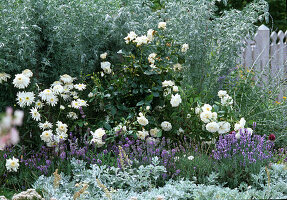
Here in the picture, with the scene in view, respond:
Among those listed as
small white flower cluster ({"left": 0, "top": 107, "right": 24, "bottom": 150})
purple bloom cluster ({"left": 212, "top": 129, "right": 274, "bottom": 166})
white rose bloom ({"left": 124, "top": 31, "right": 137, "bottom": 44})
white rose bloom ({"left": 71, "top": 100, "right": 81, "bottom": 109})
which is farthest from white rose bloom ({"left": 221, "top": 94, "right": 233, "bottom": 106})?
small white flower cluster ({"left": 0, "top": 107, "right": 24, "bottom": 150})

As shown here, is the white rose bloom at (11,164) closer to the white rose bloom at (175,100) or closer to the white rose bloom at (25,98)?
the white rose bloom at (25,98)

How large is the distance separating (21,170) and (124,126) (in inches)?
45.7

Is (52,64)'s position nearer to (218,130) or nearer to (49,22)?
(49,22)

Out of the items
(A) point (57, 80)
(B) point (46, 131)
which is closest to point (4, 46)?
(A) point (57, 80)

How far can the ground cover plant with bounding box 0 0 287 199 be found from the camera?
11.4ft

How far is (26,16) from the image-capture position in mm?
4324

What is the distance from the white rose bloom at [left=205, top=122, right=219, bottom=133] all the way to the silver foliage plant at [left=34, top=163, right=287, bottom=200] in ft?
2.70

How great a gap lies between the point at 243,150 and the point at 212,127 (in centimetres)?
58

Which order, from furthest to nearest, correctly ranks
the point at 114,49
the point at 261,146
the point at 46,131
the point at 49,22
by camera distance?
the point at 114,49
the point at 49,22
the point at 46,131
the point at 261,146

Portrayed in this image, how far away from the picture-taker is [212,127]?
4160mm

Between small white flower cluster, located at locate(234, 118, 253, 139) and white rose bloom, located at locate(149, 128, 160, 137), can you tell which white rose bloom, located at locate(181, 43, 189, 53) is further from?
small white flower cluster, located at locate(234, 118, 253, 139)

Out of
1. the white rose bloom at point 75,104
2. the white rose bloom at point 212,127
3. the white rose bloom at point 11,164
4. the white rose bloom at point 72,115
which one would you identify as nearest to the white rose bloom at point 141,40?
the white rose bloom at point 75,104

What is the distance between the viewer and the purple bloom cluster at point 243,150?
3531 millimetres

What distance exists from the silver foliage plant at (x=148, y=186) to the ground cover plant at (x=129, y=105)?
0.05ft
